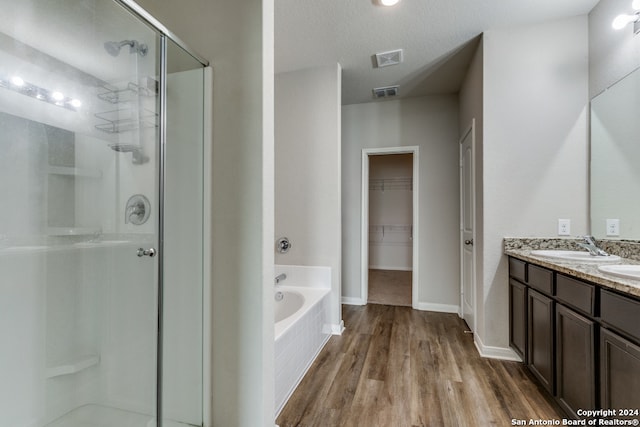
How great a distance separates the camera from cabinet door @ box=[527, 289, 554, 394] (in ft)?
5.58

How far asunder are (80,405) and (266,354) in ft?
3.42

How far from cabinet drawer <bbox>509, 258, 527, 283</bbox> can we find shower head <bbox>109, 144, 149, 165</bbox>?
8.29 ft

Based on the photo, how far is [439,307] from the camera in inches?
140

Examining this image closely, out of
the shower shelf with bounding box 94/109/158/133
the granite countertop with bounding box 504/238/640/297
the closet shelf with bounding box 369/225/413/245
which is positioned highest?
the shower shelf with bounding box 94/109/158/133

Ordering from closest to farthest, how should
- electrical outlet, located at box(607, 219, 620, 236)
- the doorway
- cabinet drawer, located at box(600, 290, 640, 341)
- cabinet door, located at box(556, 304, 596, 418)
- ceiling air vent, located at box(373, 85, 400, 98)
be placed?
cabinet drawer, located at box(600, 290, 640, 341) → cabinet door, located at box(556, 304, 596, 418) → electrical outlet, located at box(607, 219, 620, 236) → ceiling air vent, located at box(373, 85, 400, 98) → the doorway

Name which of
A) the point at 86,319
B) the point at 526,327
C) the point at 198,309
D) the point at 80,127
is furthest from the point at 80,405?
the point at 526,327

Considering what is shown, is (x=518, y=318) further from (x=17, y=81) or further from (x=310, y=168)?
(x=17, y=81)

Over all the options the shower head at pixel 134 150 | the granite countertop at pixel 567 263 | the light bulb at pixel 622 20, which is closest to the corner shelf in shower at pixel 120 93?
the shower head at pixel 134 150

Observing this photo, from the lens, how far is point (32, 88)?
142 centimetres

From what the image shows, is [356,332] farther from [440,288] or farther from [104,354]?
[104,354]

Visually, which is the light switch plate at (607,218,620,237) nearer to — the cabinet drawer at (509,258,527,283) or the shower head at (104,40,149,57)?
the cabinet drawer at (509,258,527,283)

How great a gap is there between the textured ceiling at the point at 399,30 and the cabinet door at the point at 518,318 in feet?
6.79

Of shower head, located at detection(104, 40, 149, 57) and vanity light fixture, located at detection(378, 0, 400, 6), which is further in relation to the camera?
vanity light fixture, located at detection(378, 0, 400, 6)

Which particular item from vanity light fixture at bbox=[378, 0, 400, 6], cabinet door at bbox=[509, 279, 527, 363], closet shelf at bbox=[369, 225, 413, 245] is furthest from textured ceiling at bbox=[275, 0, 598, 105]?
closet shelf at bbox=[369, 225, 413, 245]
